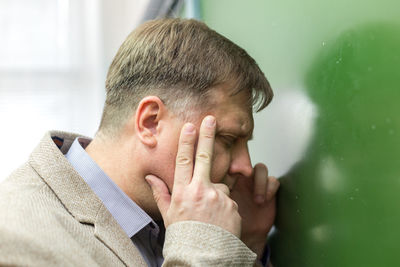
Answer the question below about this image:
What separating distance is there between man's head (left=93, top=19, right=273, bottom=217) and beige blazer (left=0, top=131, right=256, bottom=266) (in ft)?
0.43

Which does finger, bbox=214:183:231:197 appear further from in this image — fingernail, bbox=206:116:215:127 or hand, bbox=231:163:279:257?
hand, bbox=231:163:279:257

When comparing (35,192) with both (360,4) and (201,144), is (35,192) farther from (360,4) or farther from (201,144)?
(360,4)

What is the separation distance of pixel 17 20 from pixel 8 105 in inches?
22.4

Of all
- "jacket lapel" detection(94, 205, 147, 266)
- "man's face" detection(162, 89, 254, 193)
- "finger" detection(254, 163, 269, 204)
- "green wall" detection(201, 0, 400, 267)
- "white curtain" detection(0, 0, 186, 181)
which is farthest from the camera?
"white curtain" detection(0, 0, 186, 181)

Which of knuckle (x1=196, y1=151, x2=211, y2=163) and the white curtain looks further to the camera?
the white curtain

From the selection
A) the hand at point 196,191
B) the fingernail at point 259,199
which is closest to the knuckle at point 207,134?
the hand at point 196,191

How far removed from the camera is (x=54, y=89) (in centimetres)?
307

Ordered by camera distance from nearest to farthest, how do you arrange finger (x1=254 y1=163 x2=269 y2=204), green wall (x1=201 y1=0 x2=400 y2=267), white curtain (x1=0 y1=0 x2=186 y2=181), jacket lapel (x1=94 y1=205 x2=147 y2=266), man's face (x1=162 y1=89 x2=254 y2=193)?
green wall (x1=201 y1=0 x2=400 y2=267)
jacket lapel (x1=94 y1=205 x2=147 y2=266)
man's face (x1=162 y1=89 x2=254 y2=193)
finger (x1=254 y1=163 x2=269 y2=204)
white curtain (x1=0 y1=0 x2=186 y2=181)

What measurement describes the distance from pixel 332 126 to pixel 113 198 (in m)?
0.52

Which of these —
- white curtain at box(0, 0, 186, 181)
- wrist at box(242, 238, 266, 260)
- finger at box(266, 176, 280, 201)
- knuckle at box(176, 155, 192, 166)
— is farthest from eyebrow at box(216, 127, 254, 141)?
white curtain at box(0, 0, 186, 181)

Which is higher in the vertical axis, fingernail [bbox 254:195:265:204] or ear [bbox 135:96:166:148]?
ear [bbox 135:96:166:148]

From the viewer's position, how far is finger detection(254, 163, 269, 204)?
1260 millimetres

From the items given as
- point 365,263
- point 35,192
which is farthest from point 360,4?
point 35,192

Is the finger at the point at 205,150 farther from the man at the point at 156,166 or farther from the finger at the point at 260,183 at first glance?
the finger at the point at 260,183
